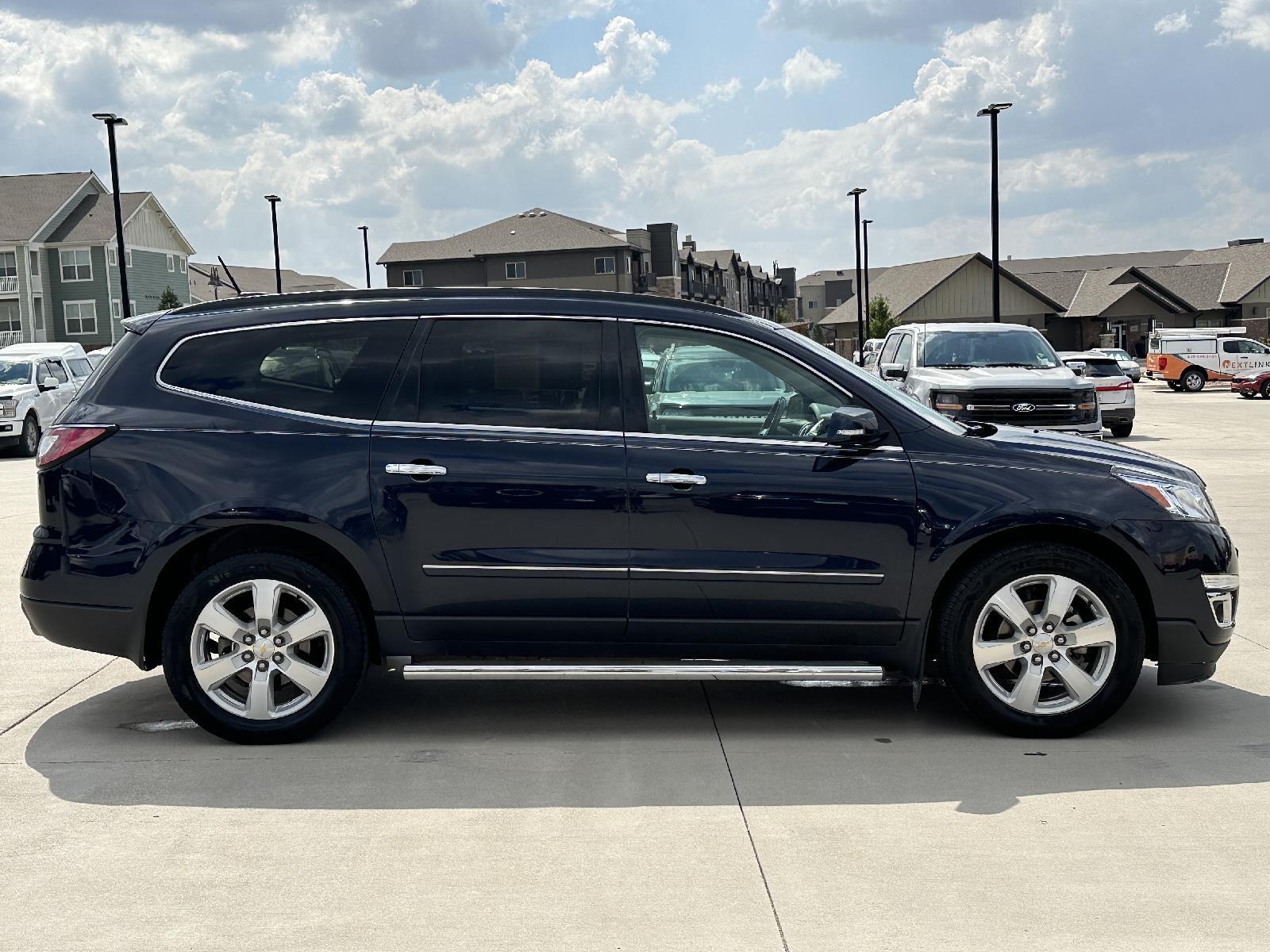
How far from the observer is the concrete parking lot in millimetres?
3746

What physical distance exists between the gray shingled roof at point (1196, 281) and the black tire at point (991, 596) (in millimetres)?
78406

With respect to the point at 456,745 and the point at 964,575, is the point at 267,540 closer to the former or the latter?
the point at 456,745

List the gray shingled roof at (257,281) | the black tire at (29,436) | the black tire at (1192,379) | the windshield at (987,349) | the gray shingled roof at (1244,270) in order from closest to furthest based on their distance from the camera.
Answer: the windshield at (987,349), the black tire at (29,436), the black tire at (1192,379), the gray shingled roof at (1244,270), the gray shingled roof at (257,281)

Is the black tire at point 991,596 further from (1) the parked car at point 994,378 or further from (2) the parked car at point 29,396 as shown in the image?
(2) the parked car at point 29,396

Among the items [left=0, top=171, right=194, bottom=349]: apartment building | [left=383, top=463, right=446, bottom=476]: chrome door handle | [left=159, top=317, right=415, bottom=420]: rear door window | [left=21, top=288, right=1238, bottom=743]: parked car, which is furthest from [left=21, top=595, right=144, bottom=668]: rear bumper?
[left=0, top=171, right=194, bottom=349]: apartment building

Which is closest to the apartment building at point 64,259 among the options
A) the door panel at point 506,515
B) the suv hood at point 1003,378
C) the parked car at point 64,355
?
the parked car at point 64,355

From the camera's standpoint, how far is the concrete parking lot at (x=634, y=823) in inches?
147

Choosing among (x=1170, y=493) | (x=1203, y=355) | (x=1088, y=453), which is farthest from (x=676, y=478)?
(x=1203, y=355)

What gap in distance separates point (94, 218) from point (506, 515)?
6216 centimetres

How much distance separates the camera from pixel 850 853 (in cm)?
427

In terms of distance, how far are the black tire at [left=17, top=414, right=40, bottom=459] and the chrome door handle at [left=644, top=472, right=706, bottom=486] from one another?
1972 centimetres

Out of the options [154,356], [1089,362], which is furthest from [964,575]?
[1089,362]

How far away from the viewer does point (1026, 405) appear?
16.0 m

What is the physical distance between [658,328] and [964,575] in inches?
63.2
